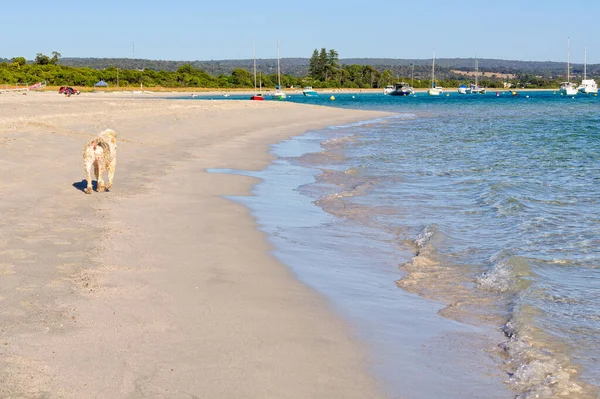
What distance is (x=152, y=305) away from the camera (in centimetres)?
708

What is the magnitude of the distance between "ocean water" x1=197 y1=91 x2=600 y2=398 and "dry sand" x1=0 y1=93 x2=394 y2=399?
489mm

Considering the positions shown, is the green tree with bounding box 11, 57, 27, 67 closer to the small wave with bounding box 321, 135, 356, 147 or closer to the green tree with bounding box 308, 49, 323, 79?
the green tree with bounding box 308, 49, 323, 79

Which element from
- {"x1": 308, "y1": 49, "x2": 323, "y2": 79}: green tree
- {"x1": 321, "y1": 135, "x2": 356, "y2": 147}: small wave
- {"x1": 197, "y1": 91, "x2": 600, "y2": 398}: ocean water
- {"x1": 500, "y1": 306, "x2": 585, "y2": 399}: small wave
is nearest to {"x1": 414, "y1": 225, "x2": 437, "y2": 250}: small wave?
{"x1": 197, "y1": 91, "x2": 600, "y2": 398}: ocean water

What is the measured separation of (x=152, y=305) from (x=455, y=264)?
4609mm

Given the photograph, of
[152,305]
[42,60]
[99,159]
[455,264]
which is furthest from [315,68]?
[152,305]

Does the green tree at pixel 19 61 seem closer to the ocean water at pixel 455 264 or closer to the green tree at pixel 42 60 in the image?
the green tree at pixel 42 60

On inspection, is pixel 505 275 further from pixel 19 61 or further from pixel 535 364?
pixel 19 61

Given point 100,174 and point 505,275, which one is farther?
point 100,174

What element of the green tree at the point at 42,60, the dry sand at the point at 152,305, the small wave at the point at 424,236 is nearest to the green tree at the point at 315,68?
the green tree at the point at 42,60

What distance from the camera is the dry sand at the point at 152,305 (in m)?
5.36

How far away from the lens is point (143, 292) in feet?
24.5

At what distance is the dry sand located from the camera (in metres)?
5.36

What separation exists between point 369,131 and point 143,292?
111 ft

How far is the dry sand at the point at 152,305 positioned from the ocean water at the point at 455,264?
0.49m
